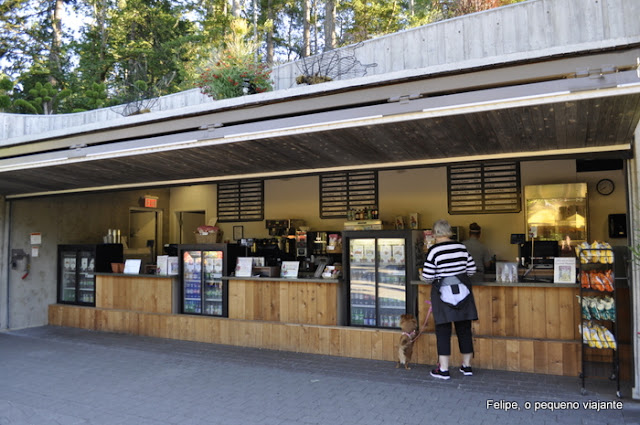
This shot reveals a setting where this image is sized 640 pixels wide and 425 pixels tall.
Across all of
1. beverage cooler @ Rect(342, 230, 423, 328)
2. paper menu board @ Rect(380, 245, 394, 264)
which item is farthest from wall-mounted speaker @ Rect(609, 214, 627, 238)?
paper menu board @ Rect(380, 245, 394, 264)

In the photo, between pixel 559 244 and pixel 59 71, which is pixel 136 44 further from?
pixel 559 244

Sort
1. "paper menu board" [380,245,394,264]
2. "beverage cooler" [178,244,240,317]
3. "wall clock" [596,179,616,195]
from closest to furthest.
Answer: "paper menu board" [380,245,394,264] → "beverage cooler" [178,244,240,317] → "wall clock" [596,179,616,195]

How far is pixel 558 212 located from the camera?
7820 mm

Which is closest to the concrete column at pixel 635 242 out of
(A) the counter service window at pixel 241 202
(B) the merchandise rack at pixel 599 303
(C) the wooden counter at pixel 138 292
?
(B) the merchandise rack at pixel 599 303

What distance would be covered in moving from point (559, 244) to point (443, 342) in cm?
364

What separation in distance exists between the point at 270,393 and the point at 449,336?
207cm

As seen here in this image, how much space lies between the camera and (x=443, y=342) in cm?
529

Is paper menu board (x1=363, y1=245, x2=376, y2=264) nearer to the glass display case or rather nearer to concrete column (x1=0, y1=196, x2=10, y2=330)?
the glass display case

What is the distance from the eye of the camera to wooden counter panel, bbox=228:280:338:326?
6.64 meters

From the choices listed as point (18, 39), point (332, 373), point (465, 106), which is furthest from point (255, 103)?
point (18, 39)

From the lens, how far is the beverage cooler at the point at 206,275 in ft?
24.8

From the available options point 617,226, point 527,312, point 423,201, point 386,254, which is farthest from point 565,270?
point 423,201

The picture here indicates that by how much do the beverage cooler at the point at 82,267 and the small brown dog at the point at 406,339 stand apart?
6.18m

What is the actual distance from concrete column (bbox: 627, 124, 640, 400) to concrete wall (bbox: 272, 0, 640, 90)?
131 centimetres
